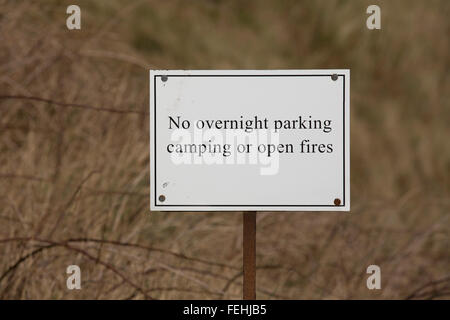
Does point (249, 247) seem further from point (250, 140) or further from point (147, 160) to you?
point (147, 160)

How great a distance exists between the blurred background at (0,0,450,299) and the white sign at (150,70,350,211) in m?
0.38

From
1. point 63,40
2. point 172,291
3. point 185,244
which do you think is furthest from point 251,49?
point 172,291

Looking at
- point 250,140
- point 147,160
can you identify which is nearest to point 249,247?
point 250,140

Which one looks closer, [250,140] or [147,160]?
[250,140]

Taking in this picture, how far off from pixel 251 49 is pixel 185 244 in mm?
1073

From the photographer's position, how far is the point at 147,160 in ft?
8.25

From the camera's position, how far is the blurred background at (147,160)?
7.43 feet

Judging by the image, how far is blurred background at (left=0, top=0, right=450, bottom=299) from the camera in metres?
2.27

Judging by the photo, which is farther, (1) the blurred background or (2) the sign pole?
(1) the blurred background

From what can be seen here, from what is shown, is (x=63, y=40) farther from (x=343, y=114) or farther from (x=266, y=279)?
(x=343, y=114)

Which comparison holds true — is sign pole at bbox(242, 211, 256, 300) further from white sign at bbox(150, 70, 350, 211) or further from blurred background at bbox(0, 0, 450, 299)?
blurred background at bbox(0, 0, 450, 299)

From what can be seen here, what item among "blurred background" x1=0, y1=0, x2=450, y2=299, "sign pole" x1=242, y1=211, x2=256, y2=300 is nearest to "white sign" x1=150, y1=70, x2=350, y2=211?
"sign pole" x1=242, y1=211, x2=256, y2=300

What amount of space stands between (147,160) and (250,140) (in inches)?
32.8

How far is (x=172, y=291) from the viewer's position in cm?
229
